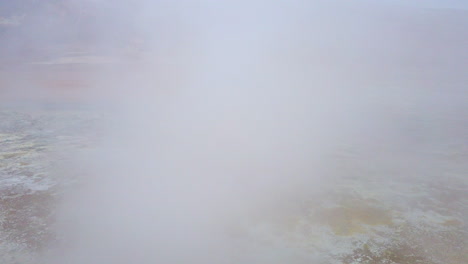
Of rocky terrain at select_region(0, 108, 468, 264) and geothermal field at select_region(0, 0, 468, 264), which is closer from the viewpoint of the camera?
rocky terrain at select_region(0, 108, 468, 264)

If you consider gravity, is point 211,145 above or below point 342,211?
above

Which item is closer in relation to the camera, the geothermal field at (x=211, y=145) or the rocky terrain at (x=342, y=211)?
Answer: the rocky terrain at (x=342, y=211)

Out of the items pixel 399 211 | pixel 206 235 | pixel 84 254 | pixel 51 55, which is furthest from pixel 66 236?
pixel 51 55

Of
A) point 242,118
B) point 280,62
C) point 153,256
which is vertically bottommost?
point 153,256

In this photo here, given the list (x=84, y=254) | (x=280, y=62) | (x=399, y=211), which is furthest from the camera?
(x=280, y=62)

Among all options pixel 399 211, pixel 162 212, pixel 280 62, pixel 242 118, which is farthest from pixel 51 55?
pixel 399 211

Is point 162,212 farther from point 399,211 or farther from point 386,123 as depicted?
point 386,123

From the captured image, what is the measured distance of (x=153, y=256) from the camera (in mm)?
2123

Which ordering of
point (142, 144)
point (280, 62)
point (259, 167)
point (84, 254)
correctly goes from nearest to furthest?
point (84, 254)
point (259, 167)
point (142, 144)
point (280, 62)

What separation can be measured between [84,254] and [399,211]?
6.81ft

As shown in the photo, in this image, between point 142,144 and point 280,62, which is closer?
point 142,144

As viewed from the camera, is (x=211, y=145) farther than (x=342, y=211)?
Yes

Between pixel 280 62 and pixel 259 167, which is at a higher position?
pixel 280 62

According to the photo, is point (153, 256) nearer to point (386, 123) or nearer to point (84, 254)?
point (84, 254)
